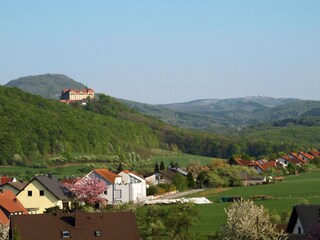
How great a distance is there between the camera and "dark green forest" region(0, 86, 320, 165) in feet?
446

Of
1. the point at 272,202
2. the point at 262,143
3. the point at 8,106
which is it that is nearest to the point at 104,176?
the point at 272,202

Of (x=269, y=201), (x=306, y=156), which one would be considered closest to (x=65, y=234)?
(x=269, y=201)

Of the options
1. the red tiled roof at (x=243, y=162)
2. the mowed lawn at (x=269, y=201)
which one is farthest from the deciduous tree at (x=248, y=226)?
the red tiled roof at (x=243, y=162)

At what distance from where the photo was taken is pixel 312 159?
456 feet

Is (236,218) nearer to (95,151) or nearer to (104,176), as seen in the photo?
(104,176)

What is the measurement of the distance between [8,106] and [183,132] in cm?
4989

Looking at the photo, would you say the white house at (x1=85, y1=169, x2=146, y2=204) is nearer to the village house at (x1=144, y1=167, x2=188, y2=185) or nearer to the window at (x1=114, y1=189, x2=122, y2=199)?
the window at (x1=114, y1=189, x2=122, y2=199)

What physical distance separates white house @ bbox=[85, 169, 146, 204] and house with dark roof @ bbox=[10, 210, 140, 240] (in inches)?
1610

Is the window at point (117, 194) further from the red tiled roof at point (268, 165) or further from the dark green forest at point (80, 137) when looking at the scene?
the dark green forest at point (80, 137)

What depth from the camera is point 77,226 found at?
31.5 m

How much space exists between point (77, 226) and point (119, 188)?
1725 inches

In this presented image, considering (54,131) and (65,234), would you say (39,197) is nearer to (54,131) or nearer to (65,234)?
(65,234)

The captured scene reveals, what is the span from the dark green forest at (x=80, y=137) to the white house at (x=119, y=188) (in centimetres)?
4960

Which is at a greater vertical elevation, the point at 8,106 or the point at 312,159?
the point at 8,106
